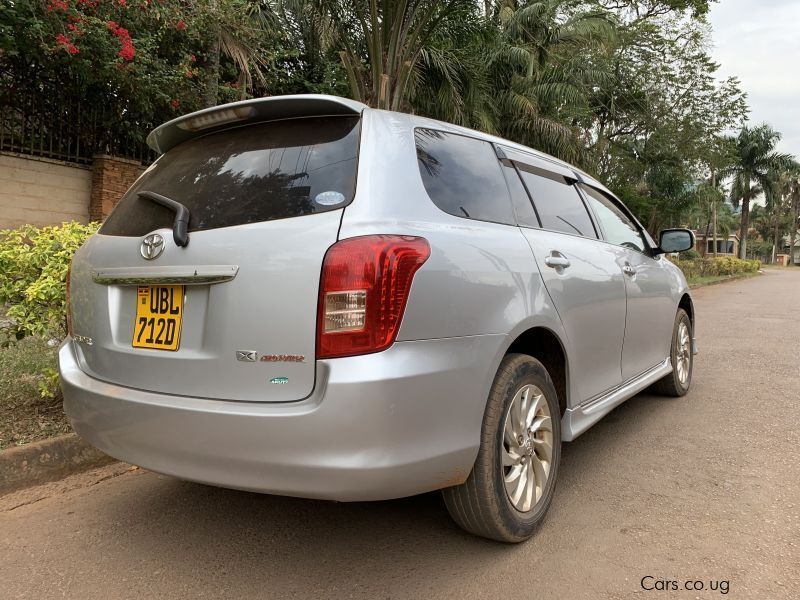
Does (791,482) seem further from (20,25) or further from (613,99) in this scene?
(613,99)

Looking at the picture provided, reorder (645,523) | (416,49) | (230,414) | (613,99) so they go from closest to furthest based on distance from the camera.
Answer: (230,414)
(645,523)
(416,49)
(613,99)

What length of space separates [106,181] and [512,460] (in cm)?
907

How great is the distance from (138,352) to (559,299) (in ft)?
5.78

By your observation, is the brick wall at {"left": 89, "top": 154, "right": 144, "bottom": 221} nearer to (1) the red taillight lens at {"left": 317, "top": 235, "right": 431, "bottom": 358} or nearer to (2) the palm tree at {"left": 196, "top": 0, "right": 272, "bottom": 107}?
(2) the palm tree at {"left": 196, "top": 0, "right": 272, "bottom": 107}

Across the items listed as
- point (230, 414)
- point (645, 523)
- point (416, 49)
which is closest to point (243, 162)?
point (230, 414)

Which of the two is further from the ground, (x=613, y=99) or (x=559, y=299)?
(x=613, y=99)

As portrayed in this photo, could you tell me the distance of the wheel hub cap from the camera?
97.6 inches

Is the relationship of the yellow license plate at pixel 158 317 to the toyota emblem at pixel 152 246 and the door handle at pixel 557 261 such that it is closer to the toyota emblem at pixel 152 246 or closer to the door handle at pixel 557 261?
the toyota emblem at pixel 152 246

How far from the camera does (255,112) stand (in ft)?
8.08

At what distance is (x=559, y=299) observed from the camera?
277 centimetres

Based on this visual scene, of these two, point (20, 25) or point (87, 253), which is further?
point (20, 25)

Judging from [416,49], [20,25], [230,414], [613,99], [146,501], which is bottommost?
[146,501]

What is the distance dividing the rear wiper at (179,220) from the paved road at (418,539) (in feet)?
4.15

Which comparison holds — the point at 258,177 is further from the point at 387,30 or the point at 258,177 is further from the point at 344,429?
the point at 387,30
